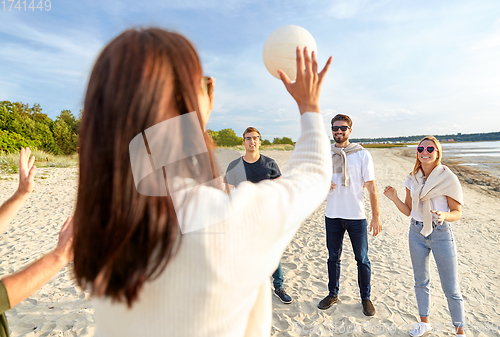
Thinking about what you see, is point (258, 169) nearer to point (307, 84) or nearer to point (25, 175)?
point (25, 175)

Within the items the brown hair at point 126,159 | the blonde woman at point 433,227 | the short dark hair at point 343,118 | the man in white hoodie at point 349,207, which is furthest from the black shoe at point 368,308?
the brown hair at point 126,159

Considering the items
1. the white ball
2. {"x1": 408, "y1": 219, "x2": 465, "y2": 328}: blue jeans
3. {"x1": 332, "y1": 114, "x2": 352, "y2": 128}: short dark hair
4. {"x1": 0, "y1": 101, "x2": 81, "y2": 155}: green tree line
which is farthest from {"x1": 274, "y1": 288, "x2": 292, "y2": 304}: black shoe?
{"x1": 0, "y1": 101, "x2": 81, "y2": 155}: green tree line

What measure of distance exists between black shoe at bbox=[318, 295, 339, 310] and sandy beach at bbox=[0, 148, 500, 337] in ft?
0.19

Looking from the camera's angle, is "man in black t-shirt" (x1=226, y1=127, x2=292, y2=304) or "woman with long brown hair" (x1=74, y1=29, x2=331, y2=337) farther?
"man in black t-shirt" (x1=226, y1=127, x2=292, y2=304)

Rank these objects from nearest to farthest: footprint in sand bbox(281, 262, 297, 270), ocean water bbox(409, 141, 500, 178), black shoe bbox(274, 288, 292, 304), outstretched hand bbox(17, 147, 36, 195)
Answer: outstretched hand bbox(17, 147, 36, 195) → black shoe bbox(274, 288, 292, 304) → footprint in sand bbox(281, 262, 297, 270) → ocean water bbox(409, 141, 500, 178)

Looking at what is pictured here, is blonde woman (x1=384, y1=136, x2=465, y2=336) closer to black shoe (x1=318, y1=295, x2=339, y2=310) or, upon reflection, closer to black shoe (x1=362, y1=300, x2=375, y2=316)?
black shoe (x1=362, y1=300, x2=375, y2=316)

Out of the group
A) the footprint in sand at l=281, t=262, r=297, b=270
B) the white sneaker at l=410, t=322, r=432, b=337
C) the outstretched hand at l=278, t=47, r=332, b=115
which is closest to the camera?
the outstretched hand at l=278, t=47, r=332, b=115

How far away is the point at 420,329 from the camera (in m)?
3.51

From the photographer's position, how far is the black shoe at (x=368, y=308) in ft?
12.8

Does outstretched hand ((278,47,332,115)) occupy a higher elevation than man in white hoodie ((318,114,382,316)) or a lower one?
higher

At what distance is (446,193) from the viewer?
3.39 m

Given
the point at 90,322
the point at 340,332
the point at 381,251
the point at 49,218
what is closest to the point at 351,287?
the point at 340,332

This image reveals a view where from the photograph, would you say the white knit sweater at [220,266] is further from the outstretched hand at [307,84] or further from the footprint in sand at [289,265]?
the footprint in sand at [289,265]

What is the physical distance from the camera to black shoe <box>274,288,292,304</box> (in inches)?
167
